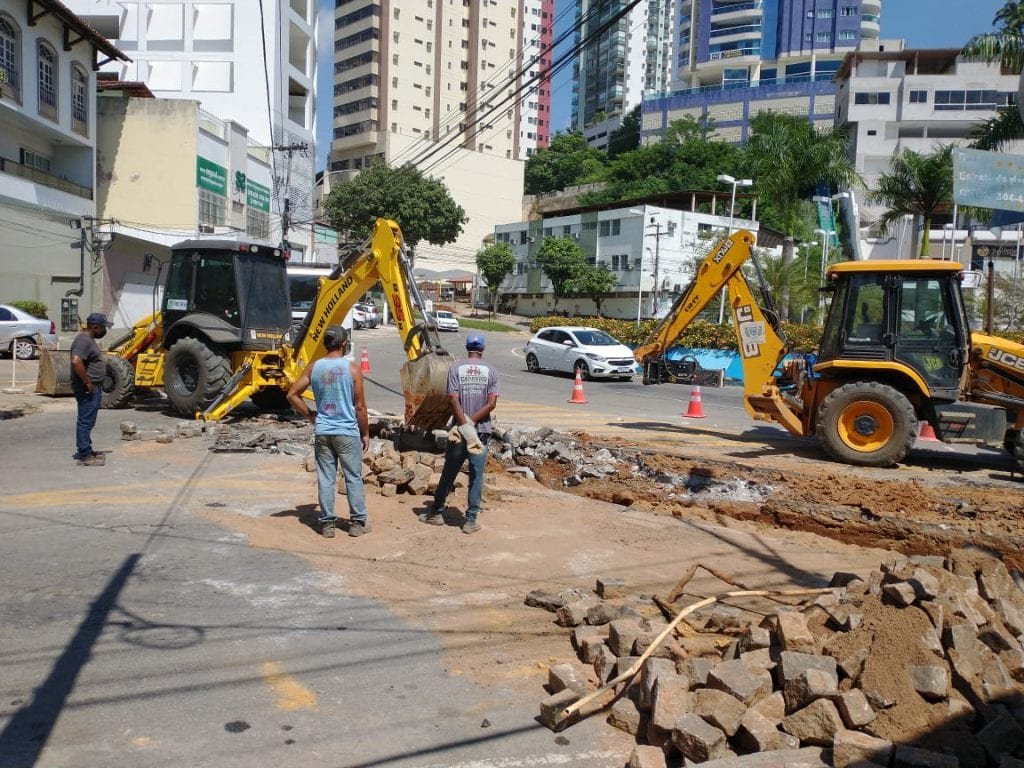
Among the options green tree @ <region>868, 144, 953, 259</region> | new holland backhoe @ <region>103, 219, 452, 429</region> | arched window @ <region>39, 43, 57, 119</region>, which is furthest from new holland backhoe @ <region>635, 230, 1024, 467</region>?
arched window @ <region>39, 43, 57, 119</region>

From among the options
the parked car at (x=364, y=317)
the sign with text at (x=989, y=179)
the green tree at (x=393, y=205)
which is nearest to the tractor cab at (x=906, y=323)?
the sign with text at (x=989, y=179)

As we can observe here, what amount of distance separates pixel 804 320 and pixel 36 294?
31.5 meters

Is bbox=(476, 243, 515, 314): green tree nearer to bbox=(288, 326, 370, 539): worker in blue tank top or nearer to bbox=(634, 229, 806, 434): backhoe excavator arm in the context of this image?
bbox=(634, 229, 806, 434): backhoe excavator arm

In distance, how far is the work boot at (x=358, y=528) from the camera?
6.96m

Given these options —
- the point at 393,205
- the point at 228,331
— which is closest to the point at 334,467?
the point at 228,331

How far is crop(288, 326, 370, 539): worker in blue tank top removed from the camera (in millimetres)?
6789

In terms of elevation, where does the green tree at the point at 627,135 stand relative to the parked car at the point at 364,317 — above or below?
above

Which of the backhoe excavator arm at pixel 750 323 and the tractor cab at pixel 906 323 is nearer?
the tractor cab at pixel 906 323

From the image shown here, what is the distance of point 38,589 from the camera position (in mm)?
5438

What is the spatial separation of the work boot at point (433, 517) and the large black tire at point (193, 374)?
22.0ft

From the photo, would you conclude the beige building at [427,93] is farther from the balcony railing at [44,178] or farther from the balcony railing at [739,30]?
the balcony railing at [44,178]

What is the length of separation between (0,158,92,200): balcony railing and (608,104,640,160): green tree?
77460 millimetres

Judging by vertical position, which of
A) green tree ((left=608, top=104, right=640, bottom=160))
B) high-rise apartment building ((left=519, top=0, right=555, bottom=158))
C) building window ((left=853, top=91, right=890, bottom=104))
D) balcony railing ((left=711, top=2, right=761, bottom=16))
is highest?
balcony railing ((left=711, top=2, right=761, bottom=16))

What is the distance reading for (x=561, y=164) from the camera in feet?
293
